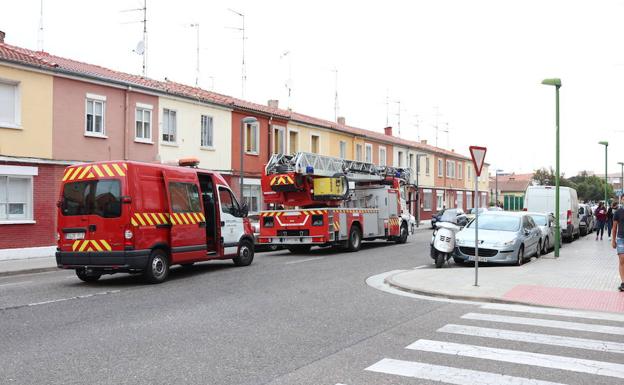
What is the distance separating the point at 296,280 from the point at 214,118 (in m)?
15.8

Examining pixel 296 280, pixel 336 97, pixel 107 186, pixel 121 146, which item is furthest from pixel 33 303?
pixel 336 97

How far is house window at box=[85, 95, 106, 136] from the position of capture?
21312 millimetres

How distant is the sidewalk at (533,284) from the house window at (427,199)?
33.3 metres

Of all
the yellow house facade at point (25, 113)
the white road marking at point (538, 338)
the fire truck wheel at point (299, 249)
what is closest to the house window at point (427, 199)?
the fire truck wheel at point (299, 249)

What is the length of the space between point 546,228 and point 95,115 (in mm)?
16459

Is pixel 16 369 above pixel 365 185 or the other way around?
the other way around

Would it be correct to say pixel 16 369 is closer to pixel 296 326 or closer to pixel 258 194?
pixel 296 326

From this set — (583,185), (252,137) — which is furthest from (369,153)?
(583,185)

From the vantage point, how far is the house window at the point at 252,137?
29312 mm

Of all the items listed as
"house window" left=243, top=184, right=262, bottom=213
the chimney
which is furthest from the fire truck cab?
the chimney

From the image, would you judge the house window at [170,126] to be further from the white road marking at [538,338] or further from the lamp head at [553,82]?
the white road marking at [538,338]

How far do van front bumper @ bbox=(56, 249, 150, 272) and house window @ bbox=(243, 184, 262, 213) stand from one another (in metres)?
16.4

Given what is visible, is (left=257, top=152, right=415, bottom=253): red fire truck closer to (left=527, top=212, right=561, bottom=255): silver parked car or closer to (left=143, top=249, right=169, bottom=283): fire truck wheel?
(left=527, top=212, right=561, bottom=255): silver parked car

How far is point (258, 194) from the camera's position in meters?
29.9
